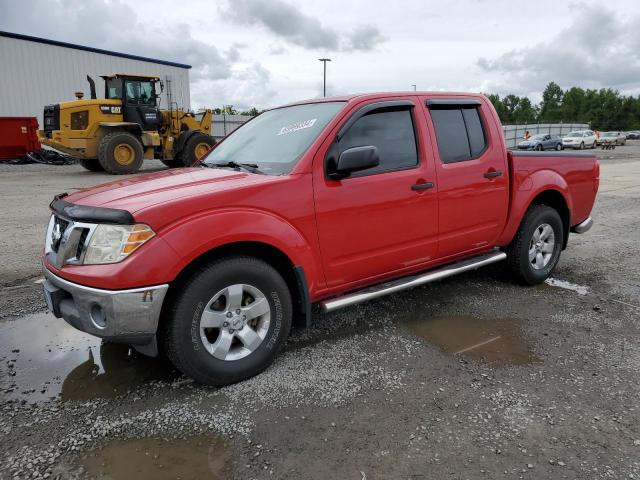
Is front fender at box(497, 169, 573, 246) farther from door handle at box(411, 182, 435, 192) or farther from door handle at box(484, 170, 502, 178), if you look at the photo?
door handle at box(411, 182, 435, 192)

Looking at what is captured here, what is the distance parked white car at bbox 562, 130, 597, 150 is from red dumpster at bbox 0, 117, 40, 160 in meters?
34.0

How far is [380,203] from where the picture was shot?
3.48m

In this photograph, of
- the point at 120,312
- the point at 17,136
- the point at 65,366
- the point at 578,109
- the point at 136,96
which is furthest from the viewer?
the point at 578,109

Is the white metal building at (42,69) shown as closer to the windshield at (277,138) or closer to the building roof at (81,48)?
the building roof at (81,48)

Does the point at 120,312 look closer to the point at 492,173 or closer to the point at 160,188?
the point at 160,188

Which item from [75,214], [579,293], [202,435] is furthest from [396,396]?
[579,293]

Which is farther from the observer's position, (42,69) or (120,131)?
(42,69)

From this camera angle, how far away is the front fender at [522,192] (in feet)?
14.6

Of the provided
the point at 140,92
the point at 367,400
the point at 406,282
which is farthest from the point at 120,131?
the point at 367,400

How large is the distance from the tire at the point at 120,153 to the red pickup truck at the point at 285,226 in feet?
40.8

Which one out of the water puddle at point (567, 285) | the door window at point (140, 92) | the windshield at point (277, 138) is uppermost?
the door window at point (140, 92)

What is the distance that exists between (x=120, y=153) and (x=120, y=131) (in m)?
0.78

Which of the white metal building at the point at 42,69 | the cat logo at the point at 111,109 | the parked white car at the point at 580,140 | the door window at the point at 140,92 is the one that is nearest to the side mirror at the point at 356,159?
the cat logo at the point at 111,109

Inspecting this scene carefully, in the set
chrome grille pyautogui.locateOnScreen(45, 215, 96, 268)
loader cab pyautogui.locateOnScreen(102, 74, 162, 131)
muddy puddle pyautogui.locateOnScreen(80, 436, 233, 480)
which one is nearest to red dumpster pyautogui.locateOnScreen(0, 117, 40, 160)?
loader cab pyautogui.locateOnScreen(102, 74, 162, 131)
